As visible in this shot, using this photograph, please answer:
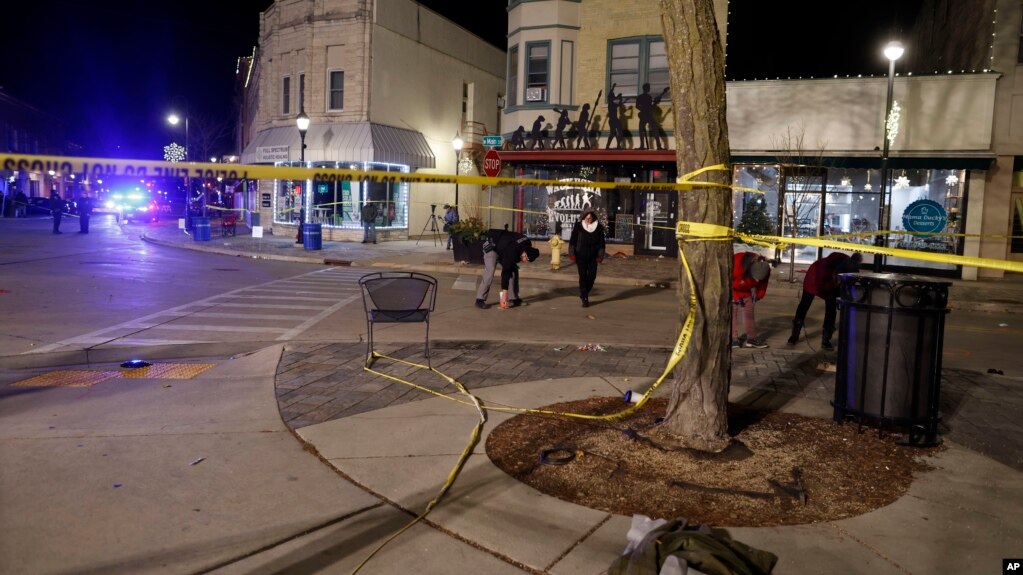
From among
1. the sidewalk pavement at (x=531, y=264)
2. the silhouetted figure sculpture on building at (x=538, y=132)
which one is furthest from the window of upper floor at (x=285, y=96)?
the silhouetted figure sculpture on building at (x=538, y=132)

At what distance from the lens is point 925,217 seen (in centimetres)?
2077

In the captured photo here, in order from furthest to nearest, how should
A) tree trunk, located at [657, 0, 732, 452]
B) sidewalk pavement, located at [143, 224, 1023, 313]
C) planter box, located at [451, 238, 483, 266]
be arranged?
1. planter box, located at [451, 238, 483, 266]
2. sidewalk pavement, located at [143, 224, 1023, 313]
3. tree trunk, located at [657, 0, 732, 452]

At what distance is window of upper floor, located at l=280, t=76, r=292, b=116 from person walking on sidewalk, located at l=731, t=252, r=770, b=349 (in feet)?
88.9

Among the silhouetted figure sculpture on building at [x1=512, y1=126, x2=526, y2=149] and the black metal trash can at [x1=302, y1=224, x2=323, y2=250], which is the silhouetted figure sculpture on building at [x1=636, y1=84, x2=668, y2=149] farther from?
the black metal trash can at [x1=302, y1=224, x2=323, y2=250]

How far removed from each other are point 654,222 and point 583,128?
3967 millimetres

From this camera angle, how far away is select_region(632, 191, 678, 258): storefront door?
82.2 ft

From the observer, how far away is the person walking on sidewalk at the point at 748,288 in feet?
29.9

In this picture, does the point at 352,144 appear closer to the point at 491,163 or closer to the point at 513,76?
the point at 513,76

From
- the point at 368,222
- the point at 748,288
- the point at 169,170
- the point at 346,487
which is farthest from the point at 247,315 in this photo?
the point at 368,222

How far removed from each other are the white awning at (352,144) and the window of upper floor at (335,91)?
88 centimetres

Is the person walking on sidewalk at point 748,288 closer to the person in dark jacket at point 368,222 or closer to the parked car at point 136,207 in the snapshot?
the person in dark jacket at point 368,222

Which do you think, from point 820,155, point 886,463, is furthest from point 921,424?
point 820,155

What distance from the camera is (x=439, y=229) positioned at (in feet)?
118

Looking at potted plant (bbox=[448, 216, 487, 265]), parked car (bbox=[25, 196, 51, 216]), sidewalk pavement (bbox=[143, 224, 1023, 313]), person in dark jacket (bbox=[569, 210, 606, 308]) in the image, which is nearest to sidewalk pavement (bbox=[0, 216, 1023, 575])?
person in dark jacket (bbox=[569, 210, 606, 308])
